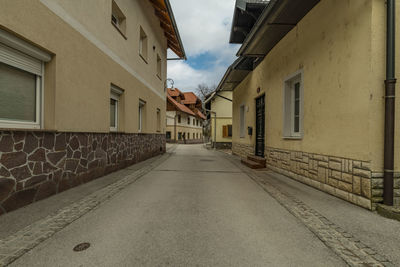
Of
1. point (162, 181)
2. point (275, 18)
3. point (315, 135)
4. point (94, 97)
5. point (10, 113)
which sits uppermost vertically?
point (275, 18)

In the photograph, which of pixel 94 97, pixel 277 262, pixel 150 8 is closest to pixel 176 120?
pixel 150 8

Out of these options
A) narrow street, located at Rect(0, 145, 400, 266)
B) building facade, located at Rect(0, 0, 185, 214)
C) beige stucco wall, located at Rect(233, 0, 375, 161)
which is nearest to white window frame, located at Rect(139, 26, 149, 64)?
building facade, located at Rect(0, 0, 185, 214)

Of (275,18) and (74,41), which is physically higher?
(275,18)

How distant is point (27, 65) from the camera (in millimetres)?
3170

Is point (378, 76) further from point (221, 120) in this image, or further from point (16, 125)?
point (221, 120)

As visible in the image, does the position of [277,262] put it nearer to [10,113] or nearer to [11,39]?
[10,113]

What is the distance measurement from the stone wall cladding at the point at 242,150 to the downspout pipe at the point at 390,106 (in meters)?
5.70

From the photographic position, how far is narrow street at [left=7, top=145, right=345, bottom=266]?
1746 mm

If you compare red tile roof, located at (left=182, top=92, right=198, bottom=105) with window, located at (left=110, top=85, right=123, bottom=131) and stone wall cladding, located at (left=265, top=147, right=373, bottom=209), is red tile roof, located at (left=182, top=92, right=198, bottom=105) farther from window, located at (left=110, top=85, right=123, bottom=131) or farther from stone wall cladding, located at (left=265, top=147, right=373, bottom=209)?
stone wall cladding, located at (left=265, top=147, right=373, bottom=209)

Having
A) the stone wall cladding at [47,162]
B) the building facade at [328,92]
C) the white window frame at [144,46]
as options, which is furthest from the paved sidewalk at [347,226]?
the white window frame at [144,46]

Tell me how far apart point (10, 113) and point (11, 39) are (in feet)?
3.62

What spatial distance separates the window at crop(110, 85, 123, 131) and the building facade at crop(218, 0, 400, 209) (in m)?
4.38

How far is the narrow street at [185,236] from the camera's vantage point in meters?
1.75

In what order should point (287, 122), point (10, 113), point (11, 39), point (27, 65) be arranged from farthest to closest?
point (287, 122)
point (27, 65)
point (10, 113)
point (11, 39)
